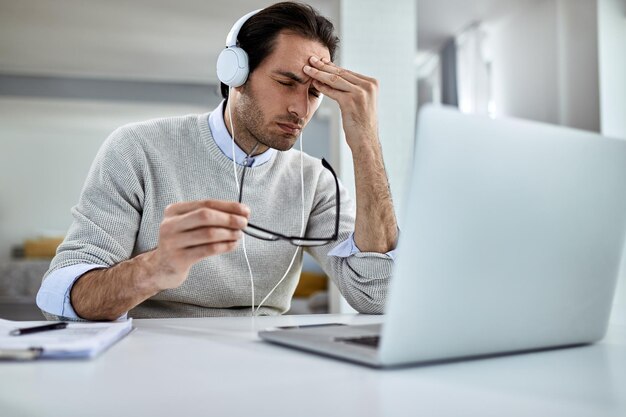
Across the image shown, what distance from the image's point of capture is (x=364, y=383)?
0.55m

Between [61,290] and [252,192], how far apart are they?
0.50 m

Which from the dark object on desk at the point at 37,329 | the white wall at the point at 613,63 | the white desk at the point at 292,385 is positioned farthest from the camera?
the white wall at the point at 613,63

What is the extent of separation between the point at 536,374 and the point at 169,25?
193 inches

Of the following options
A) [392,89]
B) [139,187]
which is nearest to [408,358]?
[139,187]

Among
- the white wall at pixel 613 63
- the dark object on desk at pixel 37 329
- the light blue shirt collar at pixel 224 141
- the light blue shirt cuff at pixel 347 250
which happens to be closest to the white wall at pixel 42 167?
the white wall at pixel 613 63

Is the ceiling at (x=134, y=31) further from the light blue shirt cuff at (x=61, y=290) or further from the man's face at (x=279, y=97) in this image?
the light blue shirt cuff at (x=61, y=290)

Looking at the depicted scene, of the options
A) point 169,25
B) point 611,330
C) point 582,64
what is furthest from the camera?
point 169,25

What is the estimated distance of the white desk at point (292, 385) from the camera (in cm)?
47

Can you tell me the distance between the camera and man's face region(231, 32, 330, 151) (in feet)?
4.75

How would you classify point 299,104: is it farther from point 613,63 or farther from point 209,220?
point 613,63

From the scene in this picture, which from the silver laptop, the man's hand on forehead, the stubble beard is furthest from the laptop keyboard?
the stubble beard

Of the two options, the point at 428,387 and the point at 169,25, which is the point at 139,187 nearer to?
the point at 428,387

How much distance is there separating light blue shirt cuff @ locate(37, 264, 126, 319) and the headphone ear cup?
1.76 feet

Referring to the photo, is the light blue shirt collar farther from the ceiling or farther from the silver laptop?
the ceiling
